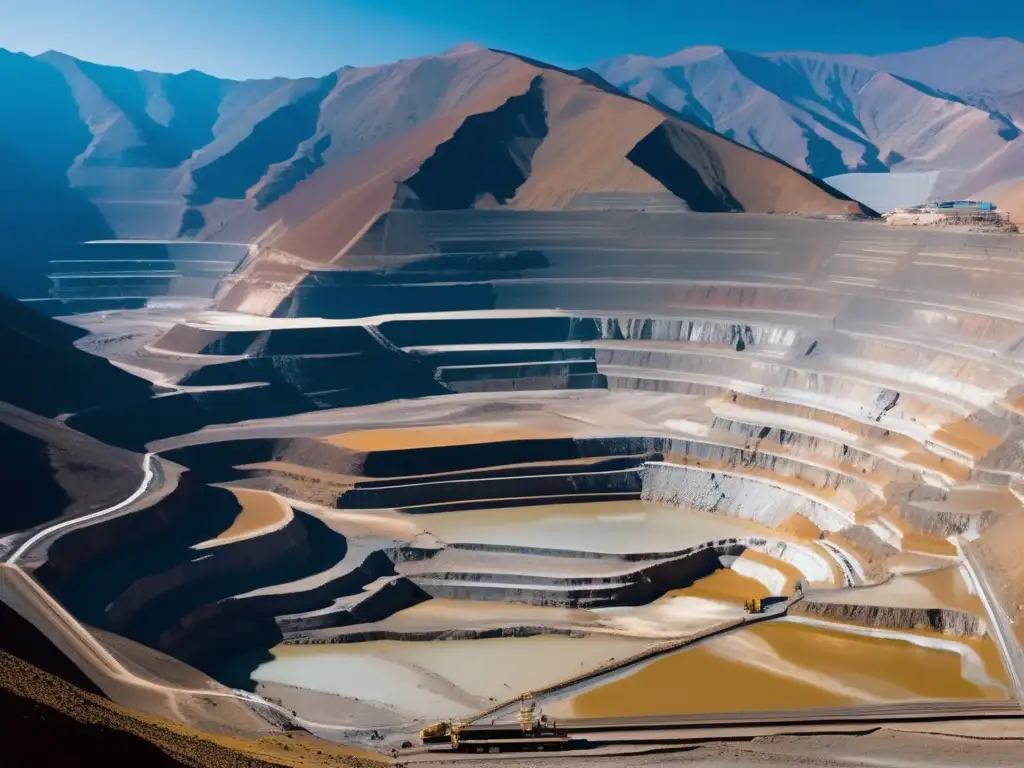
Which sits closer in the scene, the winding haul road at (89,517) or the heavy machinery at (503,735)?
the heavy machinery at (503,735)

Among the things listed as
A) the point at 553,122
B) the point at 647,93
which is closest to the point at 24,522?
the point at 553,122

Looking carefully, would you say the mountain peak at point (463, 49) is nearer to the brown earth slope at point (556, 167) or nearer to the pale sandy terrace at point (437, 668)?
the brown earth slope at point (556, 167)

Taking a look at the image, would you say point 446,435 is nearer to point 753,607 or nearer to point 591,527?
point 591,527

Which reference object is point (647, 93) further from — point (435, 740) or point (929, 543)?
point (435, 740)

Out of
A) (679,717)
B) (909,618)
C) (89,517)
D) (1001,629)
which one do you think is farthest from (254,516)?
(1001,629)

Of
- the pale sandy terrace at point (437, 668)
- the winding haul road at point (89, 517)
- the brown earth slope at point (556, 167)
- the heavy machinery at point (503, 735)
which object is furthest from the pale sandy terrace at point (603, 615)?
the brown earth slope at point (556, 167)

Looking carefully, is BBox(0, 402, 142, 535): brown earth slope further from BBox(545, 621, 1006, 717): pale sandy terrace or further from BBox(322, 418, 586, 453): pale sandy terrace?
BBox(545, 621, 1006, 717): pale sandy terrace

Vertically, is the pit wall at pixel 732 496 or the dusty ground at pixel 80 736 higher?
the pit wall at pixel 732 496
